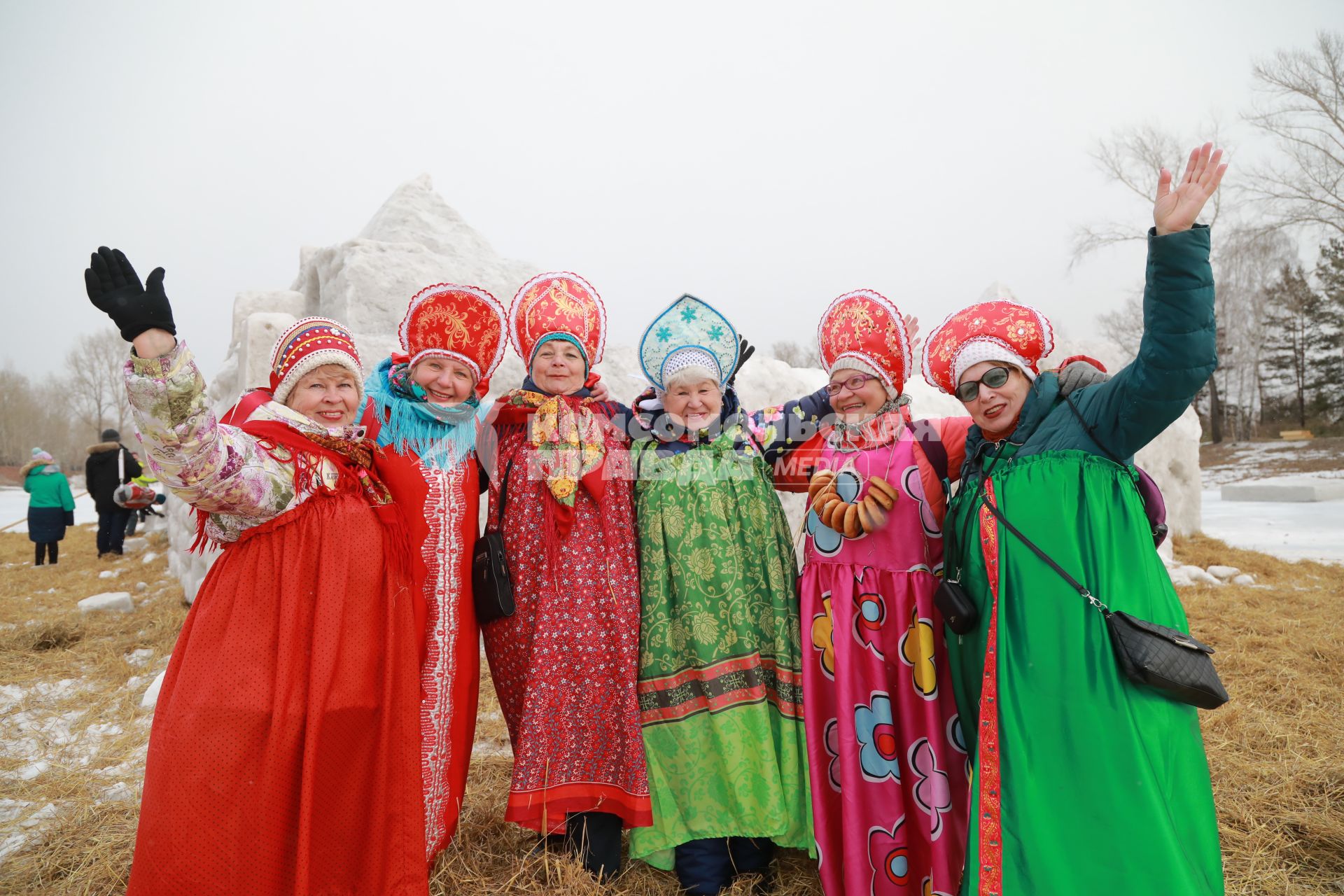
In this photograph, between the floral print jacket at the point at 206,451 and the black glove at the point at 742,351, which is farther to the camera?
the black glove at the point at 742,351

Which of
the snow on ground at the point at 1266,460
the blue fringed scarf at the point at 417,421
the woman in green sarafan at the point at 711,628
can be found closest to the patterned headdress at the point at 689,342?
the woman in green sarafan at the point at 711,628

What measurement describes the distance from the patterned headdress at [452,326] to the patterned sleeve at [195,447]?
766 millimetres

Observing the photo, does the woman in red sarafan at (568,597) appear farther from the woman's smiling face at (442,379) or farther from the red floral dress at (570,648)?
the woman's smiling face at (442,379)

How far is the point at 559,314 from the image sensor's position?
2.68 m

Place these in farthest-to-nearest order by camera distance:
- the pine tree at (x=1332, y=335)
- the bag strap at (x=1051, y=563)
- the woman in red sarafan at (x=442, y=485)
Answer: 1. the pine tree at (x=1332, y=335)
2. the woman in red sarafan at (x=442, y=485)
3. the bag strap at (x=1051, y=563)

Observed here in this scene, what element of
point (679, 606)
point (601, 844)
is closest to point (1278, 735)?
point (679, 606)

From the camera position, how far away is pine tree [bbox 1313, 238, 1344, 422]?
2405 centimetres

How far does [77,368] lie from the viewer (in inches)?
1524

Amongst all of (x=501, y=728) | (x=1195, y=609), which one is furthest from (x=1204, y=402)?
(x=501, y=728)

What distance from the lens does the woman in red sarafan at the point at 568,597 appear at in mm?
2422

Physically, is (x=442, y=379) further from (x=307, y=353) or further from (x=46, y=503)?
(x=46, y=503)

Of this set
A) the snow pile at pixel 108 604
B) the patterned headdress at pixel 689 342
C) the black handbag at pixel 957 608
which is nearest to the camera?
the black handbag at pixel 957 608

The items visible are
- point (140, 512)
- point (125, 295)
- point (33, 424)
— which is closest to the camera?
point (125, 295)

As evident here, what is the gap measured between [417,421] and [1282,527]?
1332cm
